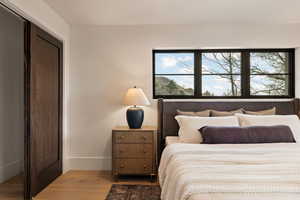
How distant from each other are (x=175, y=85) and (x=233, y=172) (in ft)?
7.88

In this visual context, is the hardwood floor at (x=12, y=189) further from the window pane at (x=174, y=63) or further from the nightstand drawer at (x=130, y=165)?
the window pane at (x=174, y=63)

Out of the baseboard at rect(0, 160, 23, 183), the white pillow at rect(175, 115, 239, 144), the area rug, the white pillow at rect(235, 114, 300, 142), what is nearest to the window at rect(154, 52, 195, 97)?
the white pillow at rect(175, 115, 239, 144)

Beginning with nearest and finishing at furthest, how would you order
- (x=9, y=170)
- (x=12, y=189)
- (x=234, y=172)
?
(x=234, y=172), (x=12, y=189), (x=9, y=170)

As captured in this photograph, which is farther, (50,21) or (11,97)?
(50,21)

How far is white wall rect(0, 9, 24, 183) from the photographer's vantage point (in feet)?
9.75

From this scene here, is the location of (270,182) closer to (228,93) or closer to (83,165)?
(228,93)

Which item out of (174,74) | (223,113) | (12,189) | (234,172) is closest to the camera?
(234,172)

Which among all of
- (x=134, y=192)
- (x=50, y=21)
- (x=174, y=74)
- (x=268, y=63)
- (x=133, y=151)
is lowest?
(x=134, y=192)

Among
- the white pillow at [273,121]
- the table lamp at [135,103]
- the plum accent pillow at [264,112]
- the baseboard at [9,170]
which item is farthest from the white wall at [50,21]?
the plum accent pillow at [264,112]

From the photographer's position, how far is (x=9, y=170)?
3.22 m

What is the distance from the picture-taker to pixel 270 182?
5.24 feet

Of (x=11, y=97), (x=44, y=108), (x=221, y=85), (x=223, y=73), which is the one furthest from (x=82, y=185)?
(x=223, y=73)

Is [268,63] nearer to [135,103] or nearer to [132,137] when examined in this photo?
[135,103]

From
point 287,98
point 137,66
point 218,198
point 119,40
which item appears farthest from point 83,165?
point 287,98
